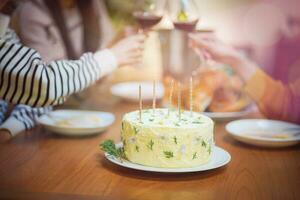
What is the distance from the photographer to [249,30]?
8.09 ft

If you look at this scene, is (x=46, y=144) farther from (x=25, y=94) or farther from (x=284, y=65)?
(x=284, y=65)

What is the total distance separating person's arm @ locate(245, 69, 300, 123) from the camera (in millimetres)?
2057

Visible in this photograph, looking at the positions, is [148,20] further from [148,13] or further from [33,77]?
[33,77]

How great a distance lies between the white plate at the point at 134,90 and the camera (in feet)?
7.47

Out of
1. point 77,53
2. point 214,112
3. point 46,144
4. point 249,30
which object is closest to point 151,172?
point 46,144

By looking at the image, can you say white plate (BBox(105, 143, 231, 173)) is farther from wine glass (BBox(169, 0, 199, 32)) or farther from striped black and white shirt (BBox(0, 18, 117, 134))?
wine glass (BBox(169, 0, 199, 32))

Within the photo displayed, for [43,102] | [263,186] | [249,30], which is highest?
[249,30]

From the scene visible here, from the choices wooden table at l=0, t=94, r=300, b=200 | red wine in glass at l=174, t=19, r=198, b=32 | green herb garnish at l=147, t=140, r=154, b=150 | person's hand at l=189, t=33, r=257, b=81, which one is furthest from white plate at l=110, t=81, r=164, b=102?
green herb garnish at l=147, t=140, r=154, b=150

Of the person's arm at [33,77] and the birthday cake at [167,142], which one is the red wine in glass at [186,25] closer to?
the person's arm at [33,77]

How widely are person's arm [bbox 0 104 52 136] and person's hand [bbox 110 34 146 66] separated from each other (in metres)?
0.38

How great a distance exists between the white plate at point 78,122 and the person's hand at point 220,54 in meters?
0.44

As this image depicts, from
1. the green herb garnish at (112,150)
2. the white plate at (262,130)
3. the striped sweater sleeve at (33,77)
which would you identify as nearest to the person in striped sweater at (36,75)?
the striped sweater sleeve at (33,77)

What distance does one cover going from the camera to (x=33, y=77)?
165 cm

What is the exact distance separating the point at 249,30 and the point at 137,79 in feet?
1.86
